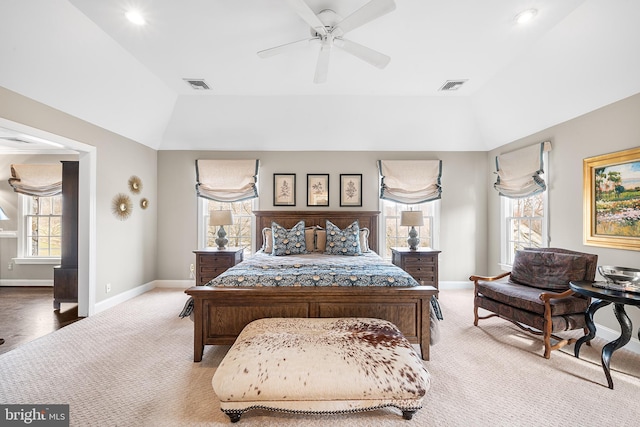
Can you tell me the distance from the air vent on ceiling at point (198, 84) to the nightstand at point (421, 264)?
12.7 ft

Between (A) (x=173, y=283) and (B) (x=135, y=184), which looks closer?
(B) (x=135, y=184)

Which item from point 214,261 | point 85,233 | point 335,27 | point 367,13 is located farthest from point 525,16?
point 85,233

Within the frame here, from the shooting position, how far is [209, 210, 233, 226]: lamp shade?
4.33 m

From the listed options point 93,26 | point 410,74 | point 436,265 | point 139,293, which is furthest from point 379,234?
point 93,26

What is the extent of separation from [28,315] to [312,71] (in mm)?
4937

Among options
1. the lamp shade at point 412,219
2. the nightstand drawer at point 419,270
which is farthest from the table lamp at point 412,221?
the nightstand drawer at point 419,270

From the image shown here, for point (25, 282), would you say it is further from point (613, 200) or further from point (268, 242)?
point (613, 200)

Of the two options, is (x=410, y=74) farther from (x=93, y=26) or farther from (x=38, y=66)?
(x=38, y=66)

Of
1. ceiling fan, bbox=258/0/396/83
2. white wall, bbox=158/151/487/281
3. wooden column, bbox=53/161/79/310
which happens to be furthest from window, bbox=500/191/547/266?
wooden column, bbox=53/161/79/310

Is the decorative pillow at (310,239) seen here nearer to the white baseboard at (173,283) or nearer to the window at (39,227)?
the white baseboard at (173,283)

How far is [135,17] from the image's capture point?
101 inches

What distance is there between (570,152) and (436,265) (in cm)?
224

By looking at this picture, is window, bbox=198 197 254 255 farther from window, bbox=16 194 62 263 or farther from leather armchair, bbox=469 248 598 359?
leather armchair, bbox=469 248 598 359

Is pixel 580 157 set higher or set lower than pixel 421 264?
higher
